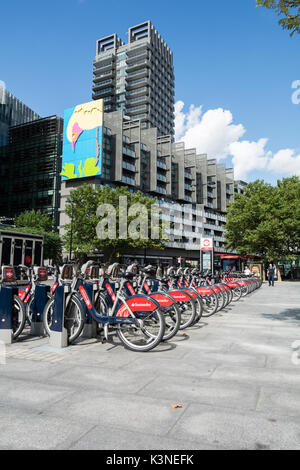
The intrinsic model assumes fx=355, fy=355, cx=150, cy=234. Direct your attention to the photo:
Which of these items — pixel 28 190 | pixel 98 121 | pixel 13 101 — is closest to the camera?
pixel 98 121

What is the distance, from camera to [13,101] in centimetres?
9481

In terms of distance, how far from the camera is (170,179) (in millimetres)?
67500

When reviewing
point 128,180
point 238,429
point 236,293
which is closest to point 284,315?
point 236,293

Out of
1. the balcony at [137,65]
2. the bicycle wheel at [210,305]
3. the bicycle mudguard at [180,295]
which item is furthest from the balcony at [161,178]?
the bicycle mudguard at [180,295]

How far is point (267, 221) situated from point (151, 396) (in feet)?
126

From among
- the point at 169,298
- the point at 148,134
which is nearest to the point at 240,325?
the point at 169,298

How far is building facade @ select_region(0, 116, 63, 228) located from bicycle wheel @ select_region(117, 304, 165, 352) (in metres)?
63.2

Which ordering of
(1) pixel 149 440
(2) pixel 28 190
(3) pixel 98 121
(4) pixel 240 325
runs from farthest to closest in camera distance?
1. (2) pixel 28 190
2. (3) pixel 98 121
3. (4) pixel 240 325
4. (1) pixel 149 440

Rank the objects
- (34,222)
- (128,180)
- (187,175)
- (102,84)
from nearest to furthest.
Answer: (34,222) < (128,180) < (187,175) < (102,84)

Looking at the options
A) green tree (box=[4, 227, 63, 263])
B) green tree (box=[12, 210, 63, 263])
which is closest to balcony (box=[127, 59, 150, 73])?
green tree (box=[12, 210, 63, 263])

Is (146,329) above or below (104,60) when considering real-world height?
below

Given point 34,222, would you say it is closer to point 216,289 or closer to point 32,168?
point 32,168

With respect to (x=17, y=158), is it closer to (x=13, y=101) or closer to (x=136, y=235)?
(x=13, y=101)
